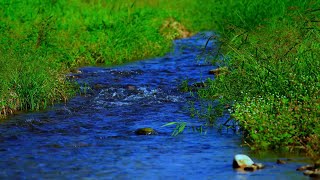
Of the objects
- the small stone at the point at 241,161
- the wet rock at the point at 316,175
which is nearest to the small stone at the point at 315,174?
the wet rock at the point at 316,175

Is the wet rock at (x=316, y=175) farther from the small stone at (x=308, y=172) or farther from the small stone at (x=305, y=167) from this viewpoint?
the small stone at (x=305, y=167)

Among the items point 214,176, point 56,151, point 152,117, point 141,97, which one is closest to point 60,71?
point 141,97

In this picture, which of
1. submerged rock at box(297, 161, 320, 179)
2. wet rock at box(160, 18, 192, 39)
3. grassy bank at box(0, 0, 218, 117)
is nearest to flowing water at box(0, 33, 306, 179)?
submerged rock at box(297, 161, 320, 179)

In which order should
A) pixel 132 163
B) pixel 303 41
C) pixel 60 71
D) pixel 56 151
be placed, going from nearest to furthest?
pixel 132 163 < pixel 56 151 < pixel 303 41 < pixel 60 71

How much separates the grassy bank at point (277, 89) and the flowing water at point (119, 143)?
288 millimetres

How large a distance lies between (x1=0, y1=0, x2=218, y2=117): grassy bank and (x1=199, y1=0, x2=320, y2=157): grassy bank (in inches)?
107

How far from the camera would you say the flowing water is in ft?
28.0

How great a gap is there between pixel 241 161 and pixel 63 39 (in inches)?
343

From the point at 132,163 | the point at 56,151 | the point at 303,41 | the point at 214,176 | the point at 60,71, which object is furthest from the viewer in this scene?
the point at 60,71

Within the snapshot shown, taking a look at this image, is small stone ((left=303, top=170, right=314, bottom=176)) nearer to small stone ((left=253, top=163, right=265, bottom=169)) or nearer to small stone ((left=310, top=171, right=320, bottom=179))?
small stone ((left=310, top=171, right=320, bottom=179))

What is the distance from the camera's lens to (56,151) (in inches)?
378

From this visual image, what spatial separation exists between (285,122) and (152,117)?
3.08m

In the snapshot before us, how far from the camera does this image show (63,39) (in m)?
16.5

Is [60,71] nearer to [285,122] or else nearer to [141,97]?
[141,97]
